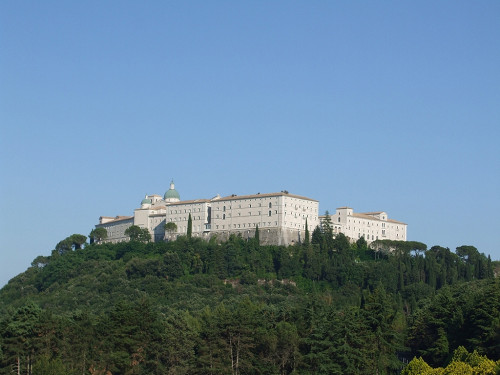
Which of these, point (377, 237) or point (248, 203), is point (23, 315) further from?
point (377, 237)

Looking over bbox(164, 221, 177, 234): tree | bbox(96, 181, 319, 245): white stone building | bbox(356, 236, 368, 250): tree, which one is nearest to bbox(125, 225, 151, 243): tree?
bbox(96, 181, 319, 245): white stone building

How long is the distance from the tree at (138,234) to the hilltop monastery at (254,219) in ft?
5.28

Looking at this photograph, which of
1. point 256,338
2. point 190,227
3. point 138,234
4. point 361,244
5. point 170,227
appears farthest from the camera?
point 138,234

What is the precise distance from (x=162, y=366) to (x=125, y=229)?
219 ft

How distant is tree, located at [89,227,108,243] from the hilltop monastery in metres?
1.34

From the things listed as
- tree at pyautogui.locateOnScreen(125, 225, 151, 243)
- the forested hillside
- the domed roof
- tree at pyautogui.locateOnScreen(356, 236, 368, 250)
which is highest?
the domed roof

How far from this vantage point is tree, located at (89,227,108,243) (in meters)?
121

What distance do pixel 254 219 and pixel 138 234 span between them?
1529 cm

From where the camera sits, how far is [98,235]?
12081cm

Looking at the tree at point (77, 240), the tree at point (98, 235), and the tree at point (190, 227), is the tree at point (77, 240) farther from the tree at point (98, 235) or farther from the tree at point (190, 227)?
the tree at point (190, 227)

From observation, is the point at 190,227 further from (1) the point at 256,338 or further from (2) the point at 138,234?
(1) the point at 256,338

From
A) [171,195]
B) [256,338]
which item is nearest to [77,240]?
[171,195]

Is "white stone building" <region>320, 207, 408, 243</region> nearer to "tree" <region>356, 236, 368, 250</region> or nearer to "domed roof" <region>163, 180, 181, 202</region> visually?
"tree" <region>356, 236, 368, 250</region>

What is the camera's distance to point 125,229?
118m
